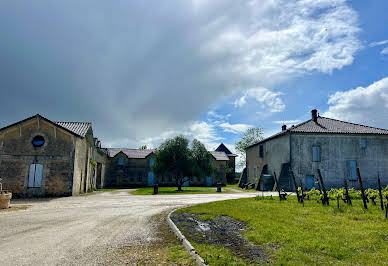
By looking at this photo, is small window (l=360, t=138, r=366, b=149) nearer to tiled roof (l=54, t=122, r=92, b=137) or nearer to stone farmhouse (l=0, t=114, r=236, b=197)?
stone farmhouse (l=0, t=114, r=236, b=197)

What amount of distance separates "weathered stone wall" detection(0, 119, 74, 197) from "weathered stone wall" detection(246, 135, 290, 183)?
20.5m

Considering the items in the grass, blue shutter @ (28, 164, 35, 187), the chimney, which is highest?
the chimney

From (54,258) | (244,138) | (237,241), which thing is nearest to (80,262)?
(54,258)

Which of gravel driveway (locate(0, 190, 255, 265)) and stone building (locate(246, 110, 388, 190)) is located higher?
stone building (locate(246, 110, 388, 190))

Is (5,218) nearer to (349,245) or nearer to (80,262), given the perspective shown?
(80,262)

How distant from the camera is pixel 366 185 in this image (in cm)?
2772

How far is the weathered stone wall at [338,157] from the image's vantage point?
27.5m

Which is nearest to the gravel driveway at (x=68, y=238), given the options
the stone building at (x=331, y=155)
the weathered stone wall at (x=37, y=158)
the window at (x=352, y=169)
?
the weathered stone wall at (x=37, y=158)

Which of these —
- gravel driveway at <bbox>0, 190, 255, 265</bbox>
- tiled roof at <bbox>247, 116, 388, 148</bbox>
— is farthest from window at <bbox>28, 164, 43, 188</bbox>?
tiled roof at <bbox>247, 116, 388, 148</bbox>

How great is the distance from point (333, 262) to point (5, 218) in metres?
11.8

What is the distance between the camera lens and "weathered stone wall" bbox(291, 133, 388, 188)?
27.5 meters

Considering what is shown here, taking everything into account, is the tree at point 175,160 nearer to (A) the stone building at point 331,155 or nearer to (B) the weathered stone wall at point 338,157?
(A) the stone building at point 331,155

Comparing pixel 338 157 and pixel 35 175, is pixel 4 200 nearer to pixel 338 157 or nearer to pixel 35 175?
pixel 35 175

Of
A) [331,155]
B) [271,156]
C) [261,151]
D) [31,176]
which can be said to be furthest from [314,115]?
[31,176]
